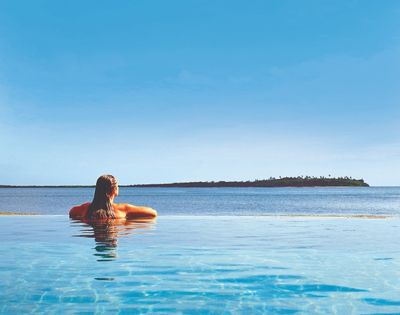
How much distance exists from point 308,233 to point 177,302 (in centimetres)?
954

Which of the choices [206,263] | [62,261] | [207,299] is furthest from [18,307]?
[206,263]

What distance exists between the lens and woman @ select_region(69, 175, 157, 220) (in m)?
15.4

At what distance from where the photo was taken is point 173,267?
9.41m

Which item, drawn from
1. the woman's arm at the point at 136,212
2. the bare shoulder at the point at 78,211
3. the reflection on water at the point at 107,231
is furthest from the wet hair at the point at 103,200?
the bare shoulder at the point at 78,211

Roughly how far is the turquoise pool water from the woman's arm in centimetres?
239

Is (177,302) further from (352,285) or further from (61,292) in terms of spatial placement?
(352,285)

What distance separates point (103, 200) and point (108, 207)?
0.36 metres

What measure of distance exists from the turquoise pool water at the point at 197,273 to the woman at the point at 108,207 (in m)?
1.19

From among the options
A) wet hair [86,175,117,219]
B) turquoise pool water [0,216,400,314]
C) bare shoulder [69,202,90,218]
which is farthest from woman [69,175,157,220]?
turquoise pool water [0,216,400,314]

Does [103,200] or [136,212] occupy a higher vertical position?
[103,200]

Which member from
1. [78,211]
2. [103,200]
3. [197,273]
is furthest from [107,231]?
[197,273]

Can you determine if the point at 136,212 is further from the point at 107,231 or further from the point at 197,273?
the point at 197,273

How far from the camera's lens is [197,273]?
8875 millimetres

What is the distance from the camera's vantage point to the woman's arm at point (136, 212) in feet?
57.8
